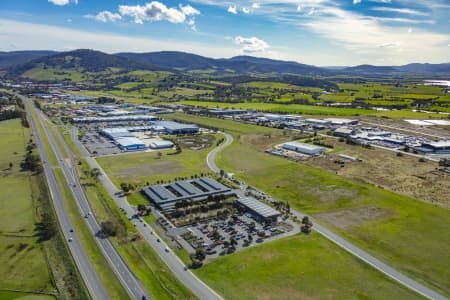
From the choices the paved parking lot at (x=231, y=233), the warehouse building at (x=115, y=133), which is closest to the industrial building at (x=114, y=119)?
the warehouse building at (x=115, y=133)

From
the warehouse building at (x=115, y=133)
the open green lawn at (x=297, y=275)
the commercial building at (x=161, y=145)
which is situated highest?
the warehouse building at (x=115, y=133)

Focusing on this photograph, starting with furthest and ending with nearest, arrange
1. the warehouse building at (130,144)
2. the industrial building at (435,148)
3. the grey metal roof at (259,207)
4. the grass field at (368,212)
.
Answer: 1. the industrial building at (435,148)
2. the warehouse building at (130,144)
3. the grey metal roof at (259,207)
4. the grass field at (368,212)

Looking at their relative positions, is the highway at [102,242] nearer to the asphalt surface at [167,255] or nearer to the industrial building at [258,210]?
the asphalt surface at [167,255]

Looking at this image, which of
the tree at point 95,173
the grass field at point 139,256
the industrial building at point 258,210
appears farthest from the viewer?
the tree at point 95,173

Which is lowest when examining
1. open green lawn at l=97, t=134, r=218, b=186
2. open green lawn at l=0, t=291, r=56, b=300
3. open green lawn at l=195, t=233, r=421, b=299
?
open green lawn at l=0, t=291, r=56, b=300

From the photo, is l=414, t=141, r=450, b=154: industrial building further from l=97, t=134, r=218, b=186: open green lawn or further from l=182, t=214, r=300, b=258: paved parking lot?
l=182, t=214, r=300, b=258: paved parking lot

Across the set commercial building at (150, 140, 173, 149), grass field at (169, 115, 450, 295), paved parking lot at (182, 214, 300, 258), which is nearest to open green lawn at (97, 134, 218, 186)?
commercial building at (150, 140, 173, 149)
